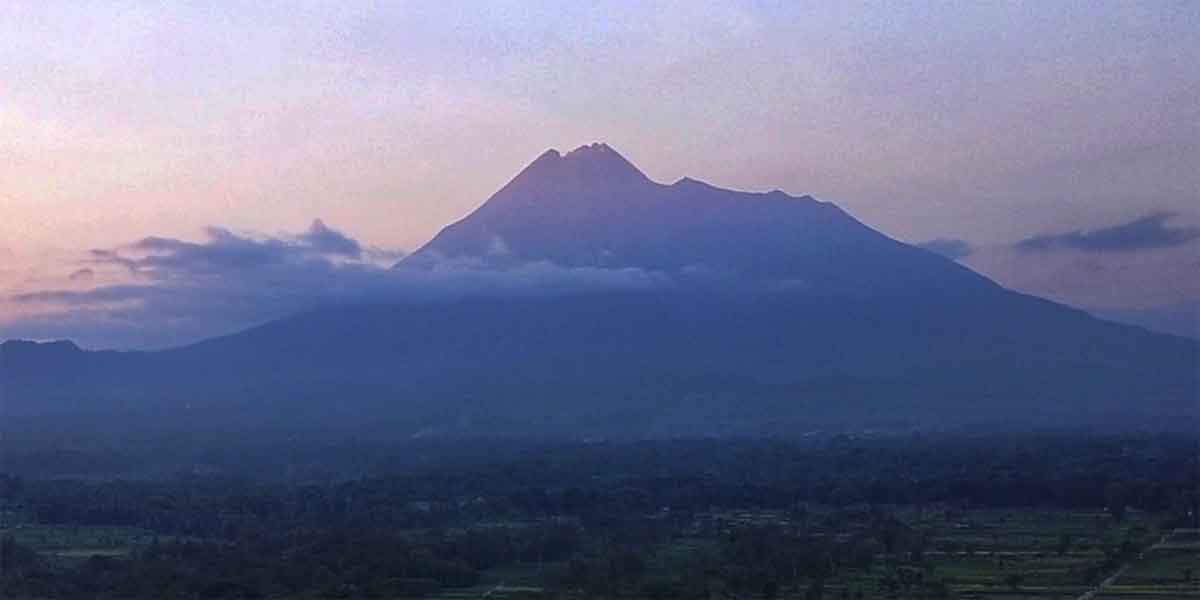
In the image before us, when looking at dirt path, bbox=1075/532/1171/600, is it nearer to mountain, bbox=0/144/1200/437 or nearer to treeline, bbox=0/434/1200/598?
treeline, bbox=0/434/1200/598

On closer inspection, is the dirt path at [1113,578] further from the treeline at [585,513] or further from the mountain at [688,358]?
the mountain at [688,358]

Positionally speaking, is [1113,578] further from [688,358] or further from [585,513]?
[688,358]

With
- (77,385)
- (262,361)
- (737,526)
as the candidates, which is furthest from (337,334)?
(737,526)

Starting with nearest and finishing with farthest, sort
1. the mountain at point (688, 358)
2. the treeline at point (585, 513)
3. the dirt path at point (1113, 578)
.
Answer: the dirt path at point (1113, 578), the treeline at point (585, 513), the mountain at point (688, 358)

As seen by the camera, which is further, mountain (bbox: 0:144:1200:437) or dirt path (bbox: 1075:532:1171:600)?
mountain (bbox: 0:144:1200:437)

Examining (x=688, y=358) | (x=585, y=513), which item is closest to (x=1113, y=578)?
(x=585, y=513)

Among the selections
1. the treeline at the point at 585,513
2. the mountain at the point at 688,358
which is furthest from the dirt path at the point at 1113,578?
the mountain at the point at 688,358

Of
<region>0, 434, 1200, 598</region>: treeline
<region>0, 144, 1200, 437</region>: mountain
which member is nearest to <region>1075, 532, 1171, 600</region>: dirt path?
<region>0, 434, 1200, 598</region>: treeline

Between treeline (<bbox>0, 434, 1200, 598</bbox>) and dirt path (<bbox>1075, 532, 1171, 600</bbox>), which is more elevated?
treeline (<bbox>0, 434, 1200, 598</bbox>)

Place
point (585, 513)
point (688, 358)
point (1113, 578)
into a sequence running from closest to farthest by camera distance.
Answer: point (1113, 578) < point (585, 513) < point (688, 358)

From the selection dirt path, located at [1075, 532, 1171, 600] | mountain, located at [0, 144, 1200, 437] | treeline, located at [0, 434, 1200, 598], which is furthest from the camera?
mountain, located at [0, 144, 1200, 437]

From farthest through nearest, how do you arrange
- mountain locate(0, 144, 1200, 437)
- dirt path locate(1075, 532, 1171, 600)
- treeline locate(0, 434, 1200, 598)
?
mountain locate(0, 144, 1200, 437) → treeline locate(0, 434, 1200, 598) → dirt path locate(1075, 532, 1171, 600)

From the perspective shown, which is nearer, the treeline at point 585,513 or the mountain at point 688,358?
the treeline at point 585,513

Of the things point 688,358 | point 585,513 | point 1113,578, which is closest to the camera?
point 1113,578
